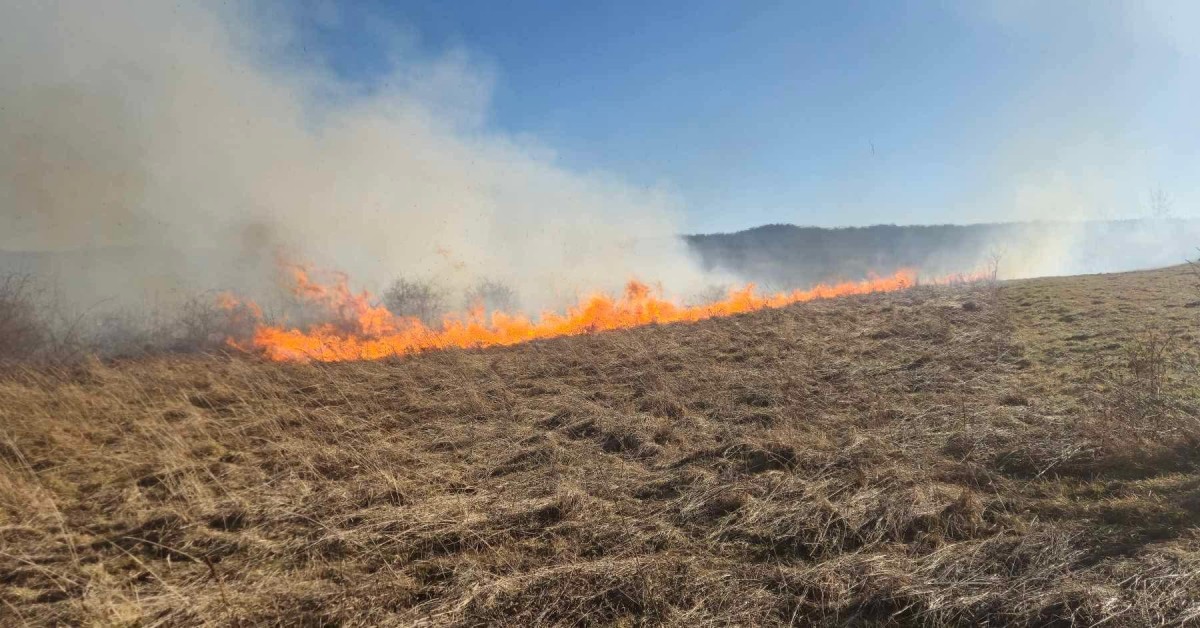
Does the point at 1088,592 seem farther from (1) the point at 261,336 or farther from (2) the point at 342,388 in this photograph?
(1) the point at 261,336

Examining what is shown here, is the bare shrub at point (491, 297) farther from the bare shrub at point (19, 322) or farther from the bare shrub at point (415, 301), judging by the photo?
the bare shrub at point (19, 322)

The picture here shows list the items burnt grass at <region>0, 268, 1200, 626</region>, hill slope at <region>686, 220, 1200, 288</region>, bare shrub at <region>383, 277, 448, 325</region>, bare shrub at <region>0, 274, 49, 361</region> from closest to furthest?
burnt grass at <region>0, 268, 1200, 626</region> → bare shrub at <region>0, 274, 49, 361</region> → bare shrub at <region>383, 277, 448, 325</region> → hill slope at <region>686, 220, 1200, 288</region>

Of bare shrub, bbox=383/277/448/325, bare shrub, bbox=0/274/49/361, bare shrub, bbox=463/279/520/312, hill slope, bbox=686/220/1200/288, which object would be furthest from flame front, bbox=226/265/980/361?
hill slope, bbox=686/220/1200/288

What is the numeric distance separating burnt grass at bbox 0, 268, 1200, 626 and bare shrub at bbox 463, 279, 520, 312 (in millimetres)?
12556

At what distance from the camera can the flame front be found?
12.8 m

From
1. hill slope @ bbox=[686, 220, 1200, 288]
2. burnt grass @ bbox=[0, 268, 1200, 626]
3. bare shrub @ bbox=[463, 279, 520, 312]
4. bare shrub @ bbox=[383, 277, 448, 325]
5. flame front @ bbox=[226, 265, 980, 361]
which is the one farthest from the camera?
hill slope @ bbox=[686, 220, 1200, 288]

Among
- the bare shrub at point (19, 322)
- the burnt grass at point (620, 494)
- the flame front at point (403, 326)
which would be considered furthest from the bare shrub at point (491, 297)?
the burnt grass at point (620, 494)

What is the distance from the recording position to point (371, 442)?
A: 5965 mm

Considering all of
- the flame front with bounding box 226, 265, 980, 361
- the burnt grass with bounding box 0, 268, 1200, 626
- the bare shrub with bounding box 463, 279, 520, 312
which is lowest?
the burnt grass with bounding box 0, 268, 1200, 626

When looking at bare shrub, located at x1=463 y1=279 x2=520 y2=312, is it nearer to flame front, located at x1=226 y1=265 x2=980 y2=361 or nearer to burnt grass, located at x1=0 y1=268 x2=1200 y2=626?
flame front, located at x1=226 y1=265 x2=980 y2=361

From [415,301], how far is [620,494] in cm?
1627

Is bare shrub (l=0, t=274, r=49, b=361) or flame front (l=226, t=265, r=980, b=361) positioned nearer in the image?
bare shrub (l=0, t=274, r=49, b=361)

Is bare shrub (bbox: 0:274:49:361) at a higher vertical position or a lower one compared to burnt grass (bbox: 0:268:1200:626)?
higher

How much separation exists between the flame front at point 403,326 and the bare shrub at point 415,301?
57 centimetres
